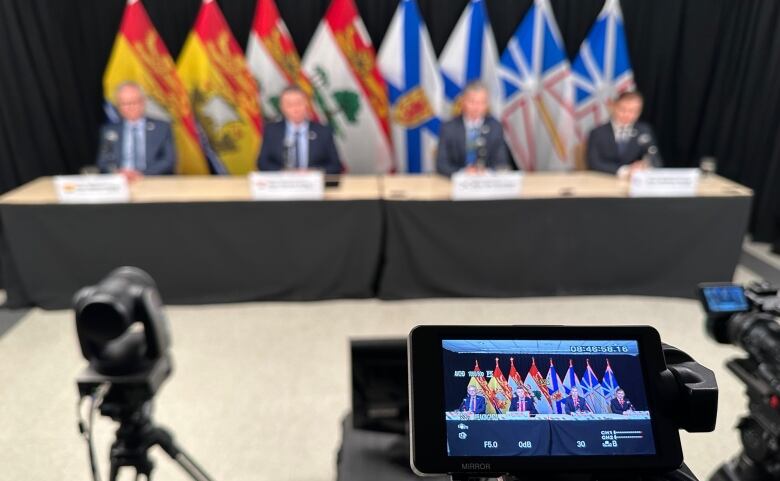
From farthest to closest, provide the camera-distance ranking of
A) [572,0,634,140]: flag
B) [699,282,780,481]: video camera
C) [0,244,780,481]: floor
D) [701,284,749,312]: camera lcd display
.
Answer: [572,0,634,140]: flag → [0,244,780,481]: floor → [701,284,749,312]: camera lcd display → [699,282,780,481]: video camera

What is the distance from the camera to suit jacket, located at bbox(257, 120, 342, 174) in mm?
3557

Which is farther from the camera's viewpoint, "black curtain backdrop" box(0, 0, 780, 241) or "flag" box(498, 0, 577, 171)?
"flag" box(498, 0, 577, 171)

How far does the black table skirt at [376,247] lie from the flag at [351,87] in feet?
4.50

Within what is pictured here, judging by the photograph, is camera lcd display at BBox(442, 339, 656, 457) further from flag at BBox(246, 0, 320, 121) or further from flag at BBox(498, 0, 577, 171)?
flag at BBox(498, 0, 577, 171)

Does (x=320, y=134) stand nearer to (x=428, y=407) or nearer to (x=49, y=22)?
(x=49, y=22)

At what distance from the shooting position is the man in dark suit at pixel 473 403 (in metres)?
0.80

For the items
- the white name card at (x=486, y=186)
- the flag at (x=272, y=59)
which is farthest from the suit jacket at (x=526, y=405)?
the flag at (x=272, y=59)

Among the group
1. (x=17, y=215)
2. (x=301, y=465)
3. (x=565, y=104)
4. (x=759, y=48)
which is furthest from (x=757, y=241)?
(x=17, y=215)

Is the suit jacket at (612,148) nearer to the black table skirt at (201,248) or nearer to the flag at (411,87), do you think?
the flag at (411,87)

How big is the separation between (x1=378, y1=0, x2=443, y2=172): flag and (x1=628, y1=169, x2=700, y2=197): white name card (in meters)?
1.62

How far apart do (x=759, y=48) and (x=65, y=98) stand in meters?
4.78

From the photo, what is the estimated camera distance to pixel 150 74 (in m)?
3.87

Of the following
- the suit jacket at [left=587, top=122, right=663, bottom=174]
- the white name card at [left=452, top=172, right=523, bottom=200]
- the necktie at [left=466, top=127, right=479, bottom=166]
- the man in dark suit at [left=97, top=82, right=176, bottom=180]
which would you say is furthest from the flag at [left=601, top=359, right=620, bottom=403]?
the man in dark suit at [left=97, top=82, right=176, bottom=180]

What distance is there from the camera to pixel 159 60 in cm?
385
